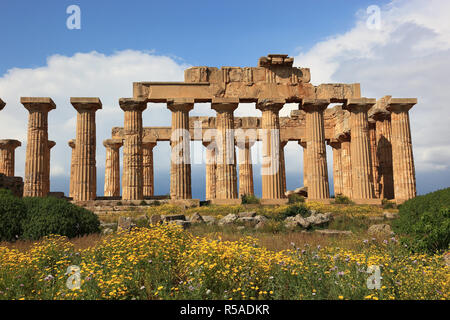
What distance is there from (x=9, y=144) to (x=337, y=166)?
97.2ft

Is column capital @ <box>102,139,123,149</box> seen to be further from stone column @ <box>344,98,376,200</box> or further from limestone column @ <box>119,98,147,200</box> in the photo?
stone column @ <box>344,98,376,200</box>

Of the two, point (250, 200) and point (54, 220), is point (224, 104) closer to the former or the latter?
point (250, 200)

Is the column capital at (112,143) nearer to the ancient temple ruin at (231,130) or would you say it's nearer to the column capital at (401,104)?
the ancient temple ruin at (231,130)

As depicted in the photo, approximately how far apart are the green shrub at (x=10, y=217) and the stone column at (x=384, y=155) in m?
25.8

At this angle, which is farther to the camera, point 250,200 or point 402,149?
point 402,149

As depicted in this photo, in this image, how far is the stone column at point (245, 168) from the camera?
3350cm

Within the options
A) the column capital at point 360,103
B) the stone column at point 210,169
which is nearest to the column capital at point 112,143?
the stone column at point 210,169

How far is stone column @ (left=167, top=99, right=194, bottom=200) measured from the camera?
2391cm

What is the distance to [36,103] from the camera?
2450 centimetres

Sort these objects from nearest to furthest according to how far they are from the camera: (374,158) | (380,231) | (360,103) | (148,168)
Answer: (380,231)
(360,103)
(374,158)
(148,168)

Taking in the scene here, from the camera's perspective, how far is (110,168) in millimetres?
34000

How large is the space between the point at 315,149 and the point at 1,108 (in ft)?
68.6

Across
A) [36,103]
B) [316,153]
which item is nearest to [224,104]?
[316,153]
